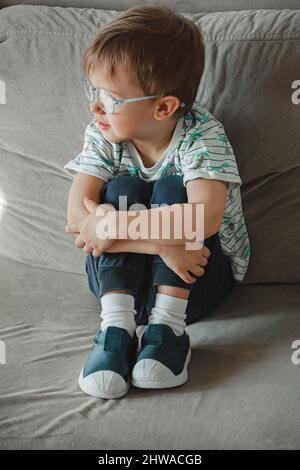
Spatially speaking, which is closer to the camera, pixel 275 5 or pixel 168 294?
pixel 168 294

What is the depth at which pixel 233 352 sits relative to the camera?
4.46ft

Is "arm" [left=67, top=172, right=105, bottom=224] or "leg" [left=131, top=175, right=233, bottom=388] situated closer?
"leg" [left=131, top=175, right=233, bottom=388]

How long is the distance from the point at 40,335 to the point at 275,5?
917mm

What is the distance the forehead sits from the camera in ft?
4.25

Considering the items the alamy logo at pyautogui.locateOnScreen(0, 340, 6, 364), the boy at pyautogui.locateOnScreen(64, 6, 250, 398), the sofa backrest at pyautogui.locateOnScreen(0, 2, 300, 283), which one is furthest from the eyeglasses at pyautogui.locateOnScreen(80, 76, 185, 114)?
the alamy logo at pyautogui.locateOnScreen(0, 340, 6, 364)

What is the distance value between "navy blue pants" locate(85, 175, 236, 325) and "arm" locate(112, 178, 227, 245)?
0.10ft

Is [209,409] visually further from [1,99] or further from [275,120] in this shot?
[1,99]

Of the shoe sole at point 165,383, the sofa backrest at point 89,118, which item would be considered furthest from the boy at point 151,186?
the sofa backrest at point 89,118

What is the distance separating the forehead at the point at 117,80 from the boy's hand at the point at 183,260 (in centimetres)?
30

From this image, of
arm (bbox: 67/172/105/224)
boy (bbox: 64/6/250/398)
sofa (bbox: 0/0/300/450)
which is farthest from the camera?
arm (bbox: 67/172/105/224)

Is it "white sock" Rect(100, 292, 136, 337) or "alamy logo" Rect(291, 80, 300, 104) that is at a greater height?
"alamy logo" Rect(291, 80, 300, 104)

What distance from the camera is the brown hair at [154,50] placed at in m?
1.29

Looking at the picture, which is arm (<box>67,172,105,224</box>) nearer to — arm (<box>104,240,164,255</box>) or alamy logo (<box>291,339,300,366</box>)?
arm (<box>104,240,164,255</box>)

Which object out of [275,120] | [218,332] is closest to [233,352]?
[218,332]
